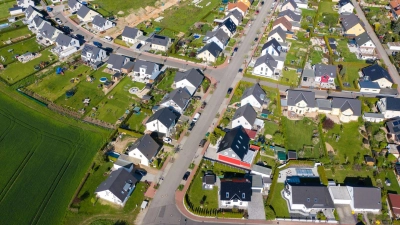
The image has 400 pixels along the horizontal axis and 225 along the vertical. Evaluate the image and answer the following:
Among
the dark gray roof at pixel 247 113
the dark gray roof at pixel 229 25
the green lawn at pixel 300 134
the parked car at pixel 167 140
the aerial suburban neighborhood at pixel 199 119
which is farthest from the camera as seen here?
the dark gray roof at pixel 229 25

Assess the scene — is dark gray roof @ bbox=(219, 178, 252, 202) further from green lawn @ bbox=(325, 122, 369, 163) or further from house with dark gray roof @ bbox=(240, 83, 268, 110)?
house with dark gray roof @ bbox=(240, 83, 268, 110)

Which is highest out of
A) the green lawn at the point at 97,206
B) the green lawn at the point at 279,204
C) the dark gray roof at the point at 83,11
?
the dark gray roof at the point at 83,11

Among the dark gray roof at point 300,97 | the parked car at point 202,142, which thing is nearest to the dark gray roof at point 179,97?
the parked car at point 202,142

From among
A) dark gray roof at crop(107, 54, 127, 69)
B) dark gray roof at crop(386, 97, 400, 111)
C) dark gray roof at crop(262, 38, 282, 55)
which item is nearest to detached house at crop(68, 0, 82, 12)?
dark gray roof at crop(107, 54, 127, 69)

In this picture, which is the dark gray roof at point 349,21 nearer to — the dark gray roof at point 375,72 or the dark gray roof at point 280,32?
the dark gray roof at point 280,32

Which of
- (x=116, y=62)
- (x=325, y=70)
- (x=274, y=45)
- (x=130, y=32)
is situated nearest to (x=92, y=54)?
(x=116, y=62)

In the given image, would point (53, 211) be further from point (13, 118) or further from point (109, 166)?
point (13, 118)

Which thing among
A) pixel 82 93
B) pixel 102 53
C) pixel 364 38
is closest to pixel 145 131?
pixel 82 93
